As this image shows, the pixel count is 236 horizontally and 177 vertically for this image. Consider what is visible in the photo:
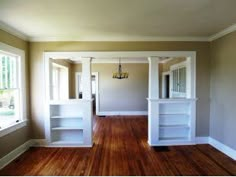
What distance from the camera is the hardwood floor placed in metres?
2.97

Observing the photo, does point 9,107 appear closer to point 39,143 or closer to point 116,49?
point 39,143

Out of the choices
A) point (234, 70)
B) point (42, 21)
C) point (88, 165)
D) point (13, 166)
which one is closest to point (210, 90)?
point (234, 70)

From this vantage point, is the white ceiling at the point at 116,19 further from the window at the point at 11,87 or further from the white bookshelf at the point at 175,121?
the white bookshelf at the point at 175,121

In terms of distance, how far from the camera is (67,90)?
730cm

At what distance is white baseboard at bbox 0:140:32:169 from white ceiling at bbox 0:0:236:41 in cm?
237

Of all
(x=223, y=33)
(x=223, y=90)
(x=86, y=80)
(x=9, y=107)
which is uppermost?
(x=223, y=33)

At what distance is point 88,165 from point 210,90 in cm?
325

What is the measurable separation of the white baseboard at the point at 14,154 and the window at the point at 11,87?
54 centimetres

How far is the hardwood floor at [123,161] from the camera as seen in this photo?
2.97m

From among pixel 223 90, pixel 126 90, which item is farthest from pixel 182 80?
pixel 126 90

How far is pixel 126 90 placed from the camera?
821 centimetres

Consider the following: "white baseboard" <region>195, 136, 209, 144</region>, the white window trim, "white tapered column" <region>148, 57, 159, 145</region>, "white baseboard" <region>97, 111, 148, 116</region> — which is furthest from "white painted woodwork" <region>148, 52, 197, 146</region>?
"white baseboard" <region>97, 111, 148, 116</region>

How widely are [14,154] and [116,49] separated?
3.08m

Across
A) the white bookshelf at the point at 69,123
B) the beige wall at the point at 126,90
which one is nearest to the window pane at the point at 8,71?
the white bookshelf at the point at 69,123
